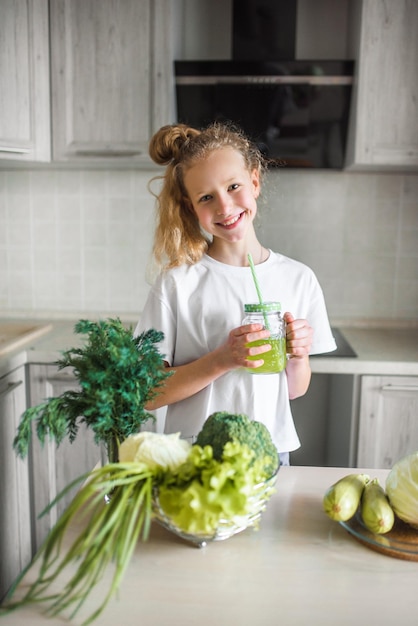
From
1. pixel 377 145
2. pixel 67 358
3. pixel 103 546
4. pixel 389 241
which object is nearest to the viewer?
pixel 103 546

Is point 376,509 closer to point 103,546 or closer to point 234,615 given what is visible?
point 234,615

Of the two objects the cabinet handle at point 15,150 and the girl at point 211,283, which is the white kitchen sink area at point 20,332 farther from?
the girl at point 211,283

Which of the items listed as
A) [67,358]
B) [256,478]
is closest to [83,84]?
[67,358]

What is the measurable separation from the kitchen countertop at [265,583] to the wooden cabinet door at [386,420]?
117 centimetres

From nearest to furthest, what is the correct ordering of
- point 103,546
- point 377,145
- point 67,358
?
point 103,546, point 67,358, point 377,145

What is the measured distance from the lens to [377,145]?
212 cm

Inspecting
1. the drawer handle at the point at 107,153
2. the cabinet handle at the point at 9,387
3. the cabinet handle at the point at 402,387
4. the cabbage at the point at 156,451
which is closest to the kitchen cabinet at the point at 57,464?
the cabinet handle at the point at 9,387

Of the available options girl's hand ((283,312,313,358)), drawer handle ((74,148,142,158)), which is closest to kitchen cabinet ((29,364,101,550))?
drawer handle ((74,148,142,158))

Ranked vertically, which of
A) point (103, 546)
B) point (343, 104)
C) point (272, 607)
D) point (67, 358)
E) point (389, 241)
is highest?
point (343, 104)

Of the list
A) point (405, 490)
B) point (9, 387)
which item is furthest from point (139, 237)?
point (405, 490)

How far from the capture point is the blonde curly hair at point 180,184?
138cm

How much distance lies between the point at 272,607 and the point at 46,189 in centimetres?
219

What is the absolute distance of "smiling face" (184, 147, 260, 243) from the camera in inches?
51.0

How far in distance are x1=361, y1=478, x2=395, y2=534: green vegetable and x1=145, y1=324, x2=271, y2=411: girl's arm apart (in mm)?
329
